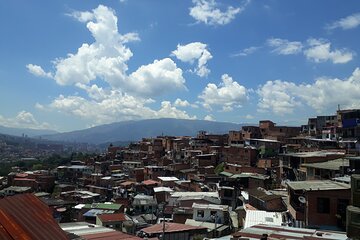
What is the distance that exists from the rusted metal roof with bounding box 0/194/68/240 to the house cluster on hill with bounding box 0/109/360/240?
62mm

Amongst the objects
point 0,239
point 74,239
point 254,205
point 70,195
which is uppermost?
point 0,239

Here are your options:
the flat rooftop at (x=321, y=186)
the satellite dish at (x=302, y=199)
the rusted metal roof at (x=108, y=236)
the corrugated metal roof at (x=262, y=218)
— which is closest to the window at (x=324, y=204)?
the flat rooftop at (x=321, y=186)

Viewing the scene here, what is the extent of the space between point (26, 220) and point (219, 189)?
3551cm

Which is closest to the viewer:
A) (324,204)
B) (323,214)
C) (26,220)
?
(26,220)

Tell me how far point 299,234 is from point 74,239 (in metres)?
9.24

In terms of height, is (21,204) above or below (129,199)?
above

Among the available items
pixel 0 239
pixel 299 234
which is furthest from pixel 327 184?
pixel 0 239

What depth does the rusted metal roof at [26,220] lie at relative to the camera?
7.27 metres

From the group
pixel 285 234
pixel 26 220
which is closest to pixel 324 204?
pixel 285 234

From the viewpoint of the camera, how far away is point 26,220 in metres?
8.59

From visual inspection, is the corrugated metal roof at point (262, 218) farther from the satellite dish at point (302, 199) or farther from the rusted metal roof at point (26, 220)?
the rusted metal roof at point (26, 220)

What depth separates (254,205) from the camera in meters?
32.8

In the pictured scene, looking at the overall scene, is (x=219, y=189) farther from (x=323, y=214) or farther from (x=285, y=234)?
(x=285, y=234)

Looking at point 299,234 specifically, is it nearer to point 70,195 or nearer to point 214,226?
point 214,226
